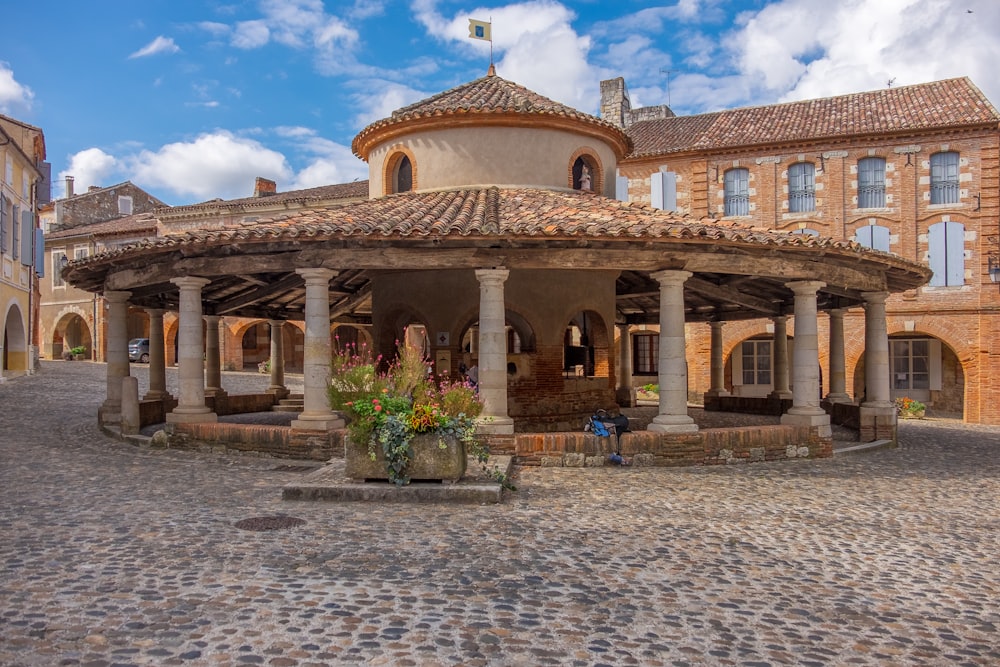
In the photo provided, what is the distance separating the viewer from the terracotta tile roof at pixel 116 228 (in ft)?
129

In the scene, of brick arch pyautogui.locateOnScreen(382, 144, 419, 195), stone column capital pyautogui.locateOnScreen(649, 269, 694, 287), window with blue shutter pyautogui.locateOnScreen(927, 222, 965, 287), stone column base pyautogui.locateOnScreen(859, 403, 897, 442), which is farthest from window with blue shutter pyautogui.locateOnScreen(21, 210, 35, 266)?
window with blue shutter pyautogui.locateOnScreen(927, 222, 965, 287)

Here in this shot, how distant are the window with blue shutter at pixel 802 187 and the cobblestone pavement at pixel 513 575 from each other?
1913cm

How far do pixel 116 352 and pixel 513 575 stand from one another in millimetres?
12869

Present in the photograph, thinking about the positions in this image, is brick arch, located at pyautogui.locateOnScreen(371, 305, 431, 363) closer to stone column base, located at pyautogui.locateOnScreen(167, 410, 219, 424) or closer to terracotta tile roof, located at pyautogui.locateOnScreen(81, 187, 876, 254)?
terracotta tile roof, located at pyautogui.locateOnScreen(81, 187, 876, 254)

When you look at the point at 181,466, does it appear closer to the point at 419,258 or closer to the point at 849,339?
the point at 419,258

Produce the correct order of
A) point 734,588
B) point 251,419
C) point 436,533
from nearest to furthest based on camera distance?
1. point 734,588
2. point 436,533
3. point 251,419

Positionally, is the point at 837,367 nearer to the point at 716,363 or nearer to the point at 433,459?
the point at 716,363

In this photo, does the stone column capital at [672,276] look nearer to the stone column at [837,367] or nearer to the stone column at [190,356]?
the stone column at [837,367]

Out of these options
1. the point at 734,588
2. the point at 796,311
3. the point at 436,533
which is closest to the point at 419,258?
the point at 436,533

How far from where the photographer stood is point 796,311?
43.6 ft

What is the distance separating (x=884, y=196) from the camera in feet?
88.7

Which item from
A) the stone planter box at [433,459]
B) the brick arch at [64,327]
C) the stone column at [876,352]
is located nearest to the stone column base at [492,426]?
the stone planter box at [433,459]

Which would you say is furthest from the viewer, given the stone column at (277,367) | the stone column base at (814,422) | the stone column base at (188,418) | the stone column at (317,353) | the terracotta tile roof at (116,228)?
the terracotta tile roof at (116,228)

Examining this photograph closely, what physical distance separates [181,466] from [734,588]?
8381 mm
